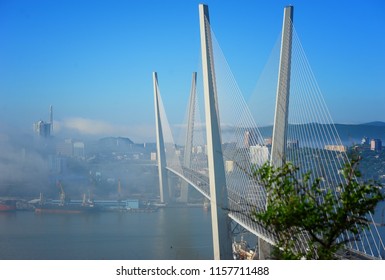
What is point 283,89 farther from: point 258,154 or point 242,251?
point 242,251

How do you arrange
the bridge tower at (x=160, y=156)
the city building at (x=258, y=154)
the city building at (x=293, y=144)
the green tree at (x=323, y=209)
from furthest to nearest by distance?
the bridge tower at (x=160, y=156)
the city building at (x=258, y=154)
the city building at (x=293, y=144)
the green tree at (x=323, y=209)

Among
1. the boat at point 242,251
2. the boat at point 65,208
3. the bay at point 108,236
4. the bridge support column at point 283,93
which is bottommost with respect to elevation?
the boat at point 242,251

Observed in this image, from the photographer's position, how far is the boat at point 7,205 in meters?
10.7

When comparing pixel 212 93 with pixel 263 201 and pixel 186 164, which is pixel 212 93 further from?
pixel 186 164

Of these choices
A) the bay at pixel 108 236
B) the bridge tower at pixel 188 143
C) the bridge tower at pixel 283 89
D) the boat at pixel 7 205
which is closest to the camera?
the bridge tower at pixel 283 89

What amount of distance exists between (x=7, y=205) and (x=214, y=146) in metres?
6.36

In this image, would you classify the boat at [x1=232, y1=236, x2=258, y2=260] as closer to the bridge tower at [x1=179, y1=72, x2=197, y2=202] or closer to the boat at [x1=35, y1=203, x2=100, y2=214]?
the bridge tower at [x1=179, y1=72, x2=197, y2=202]

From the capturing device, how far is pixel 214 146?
17.7ft

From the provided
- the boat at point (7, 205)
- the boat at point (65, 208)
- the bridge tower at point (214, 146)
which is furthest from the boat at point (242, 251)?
the boat at point (65, 208)

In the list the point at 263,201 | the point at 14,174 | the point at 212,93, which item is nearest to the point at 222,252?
the point at 263,201

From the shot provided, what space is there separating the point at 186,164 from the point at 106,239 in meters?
3.45

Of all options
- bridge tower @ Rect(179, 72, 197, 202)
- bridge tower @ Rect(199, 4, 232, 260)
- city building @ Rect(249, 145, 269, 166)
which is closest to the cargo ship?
bridge tower @ Rect(179, 72, 197, 202)

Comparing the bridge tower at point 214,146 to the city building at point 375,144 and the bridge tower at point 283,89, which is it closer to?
the bridge tower at point 283,89

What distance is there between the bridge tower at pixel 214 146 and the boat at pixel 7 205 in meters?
6.05
